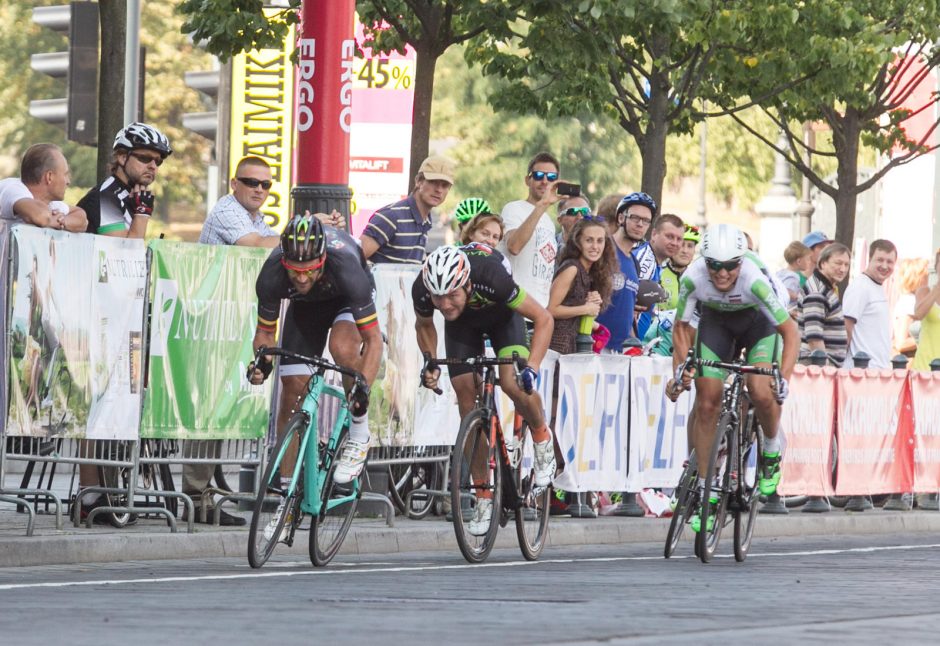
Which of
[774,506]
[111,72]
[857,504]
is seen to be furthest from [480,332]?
[857,504]

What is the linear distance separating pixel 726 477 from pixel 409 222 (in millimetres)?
3096

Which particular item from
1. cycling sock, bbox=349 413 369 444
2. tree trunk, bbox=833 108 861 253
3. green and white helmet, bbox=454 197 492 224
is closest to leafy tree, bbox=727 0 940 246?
tree trunk, bbox=833 108 861 253

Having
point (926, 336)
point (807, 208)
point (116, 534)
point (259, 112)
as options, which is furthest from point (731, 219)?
point (116, 534)

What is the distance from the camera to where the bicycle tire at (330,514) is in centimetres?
1135

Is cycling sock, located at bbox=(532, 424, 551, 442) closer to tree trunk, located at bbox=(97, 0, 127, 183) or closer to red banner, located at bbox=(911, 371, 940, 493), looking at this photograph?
tree trunk, located at bbox=(97, 0, 127, 183)

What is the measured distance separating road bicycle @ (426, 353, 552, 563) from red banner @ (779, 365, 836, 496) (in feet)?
16.9

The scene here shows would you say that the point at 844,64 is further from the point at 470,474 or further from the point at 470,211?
→ the point at 470,474

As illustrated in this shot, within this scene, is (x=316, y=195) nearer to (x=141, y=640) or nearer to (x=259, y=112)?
(x=141, y=640)

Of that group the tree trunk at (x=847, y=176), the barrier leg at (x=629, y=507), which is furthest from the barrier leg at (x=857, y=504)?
the tree trunk at (x=847, y=176)

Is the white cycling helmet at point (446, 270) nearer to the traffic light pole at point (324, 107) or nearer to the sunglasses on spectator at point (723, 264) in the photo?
the sunglasses on spectator at point (723, 264)

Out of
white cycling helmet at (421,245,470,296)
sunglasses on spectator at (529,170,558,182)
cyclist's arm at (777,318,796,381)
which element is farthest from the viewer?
sunglasses on spectator at (529,170,558,182)

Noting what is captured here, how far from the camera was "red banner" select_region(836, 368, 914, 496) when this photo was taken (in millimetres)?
17922

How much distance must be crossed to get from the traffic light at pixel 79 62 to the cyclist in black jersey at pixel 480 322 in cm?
535

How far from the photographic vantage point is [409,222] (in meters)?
14.5
